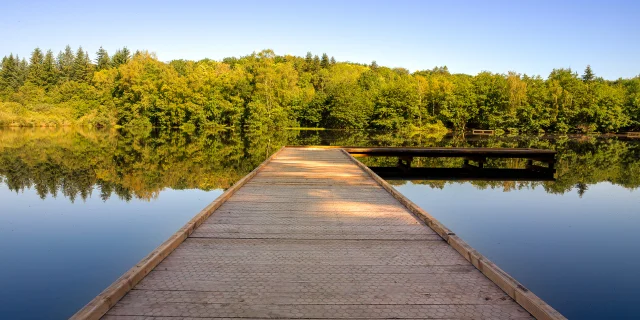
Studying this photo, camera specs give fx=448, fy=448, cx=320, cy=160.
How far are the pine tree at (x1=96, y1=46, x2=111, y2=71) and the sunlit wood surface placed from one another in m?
64.1

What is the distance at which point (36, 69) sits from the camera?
5988 cm

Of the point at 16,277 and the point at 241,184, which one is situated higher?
the point at 241,184

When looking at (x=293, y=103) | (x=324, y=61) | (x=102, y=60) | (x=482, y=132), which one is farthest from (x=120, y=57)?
(x=482, y=132)

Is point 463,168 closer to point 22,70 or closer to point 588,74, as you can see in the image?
point 588,74

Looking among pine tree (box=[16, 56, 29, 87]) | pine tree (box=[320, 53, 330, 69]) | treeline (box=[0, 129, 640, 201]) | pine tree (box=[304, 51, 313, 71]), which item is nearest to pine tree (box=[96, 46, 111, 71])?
pine tree (box=[16, 56, 29, 87])

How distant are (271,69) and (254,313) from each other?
43.1 m

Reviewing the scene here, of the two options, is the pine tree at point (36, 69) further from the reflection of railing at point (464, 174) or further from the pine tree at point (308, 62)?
the reflection of railing at point (464, 174)

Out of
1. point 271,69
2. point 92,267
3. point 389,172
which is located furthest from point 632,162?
point 271,69

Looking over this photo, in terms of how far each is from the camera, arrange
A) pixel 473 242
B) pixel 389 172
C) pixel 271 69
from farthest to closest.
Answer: pixel 271 69
pixel 389 172
pixel 473 242

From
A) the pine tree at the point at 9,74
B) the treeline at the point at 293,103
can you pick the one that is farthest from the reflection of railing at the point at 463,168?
the pine tree at the point at 9,74

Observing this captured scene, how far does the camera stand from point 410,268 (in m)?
3.79

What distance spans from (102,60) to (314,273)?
236ft

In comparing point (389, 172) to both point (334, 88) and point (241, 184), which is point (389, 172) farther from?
point (334, 88)

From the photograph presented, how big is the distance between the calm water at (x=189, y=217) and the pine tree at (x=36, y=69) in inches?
1955
